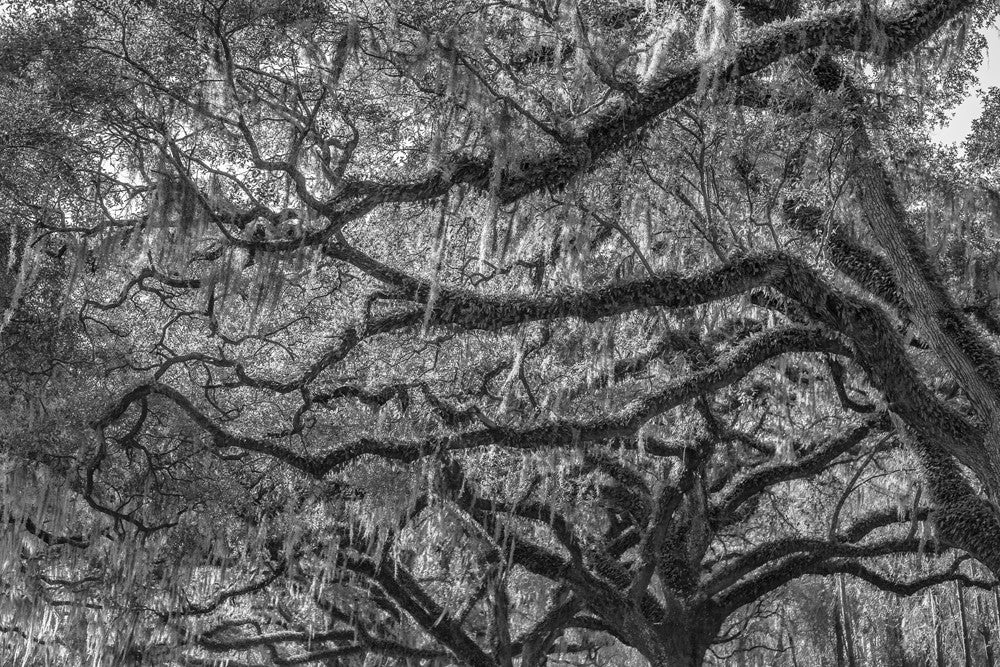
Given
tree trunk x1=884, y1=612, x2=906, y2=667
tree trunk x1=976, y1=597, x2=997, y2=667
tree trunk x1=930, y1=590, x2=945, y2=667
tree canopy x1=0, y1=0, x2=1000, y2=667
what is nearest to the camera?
tree canopy x1=0, y1=0, x2=1000, y2=667

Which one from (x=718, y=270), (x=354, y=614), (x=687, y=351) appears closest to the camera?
(x=718, y=270)

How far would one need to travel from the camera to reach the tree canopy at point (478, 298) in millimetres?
6387

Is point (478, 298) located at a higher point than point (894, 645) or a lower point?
lower

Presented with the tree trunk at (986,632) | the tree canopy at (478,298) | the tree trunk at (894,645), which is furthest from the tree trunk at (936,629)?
the tree canopy at (478,298)

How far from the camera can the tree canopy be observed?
6.39 meters

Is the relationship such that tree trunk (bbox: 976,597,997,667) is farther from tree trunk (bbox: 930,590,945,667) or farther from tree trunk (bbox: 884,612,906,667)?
tree trunk (bbox: 884,612,906,667)

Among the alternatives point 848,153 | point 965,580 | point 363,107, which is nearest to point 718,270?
point 848,153

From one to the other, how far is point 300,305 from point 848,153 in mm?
4815

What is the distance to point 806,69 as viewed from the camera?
698cm

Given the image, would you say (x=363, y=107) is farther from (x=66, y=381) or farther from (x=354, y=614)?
(x=354, y=614)

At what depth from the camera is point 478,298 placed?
6.44m

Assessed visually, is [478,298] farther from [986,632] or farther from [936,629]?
[986,632]

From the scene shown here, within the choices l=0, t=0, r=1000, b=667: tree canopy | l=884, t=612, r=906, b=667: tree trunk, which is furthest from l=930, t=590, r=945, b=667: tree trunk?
l=0, t=0, r=1000, b=667: tree canopy

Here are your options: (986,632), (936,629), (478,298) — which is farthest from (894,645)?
(478,298)
